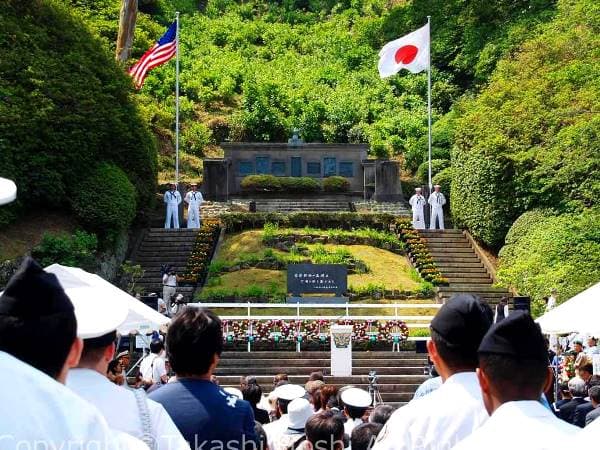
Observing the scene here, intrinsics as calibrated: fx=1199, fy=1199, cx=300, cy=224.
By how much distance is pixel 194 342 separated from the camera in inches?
202

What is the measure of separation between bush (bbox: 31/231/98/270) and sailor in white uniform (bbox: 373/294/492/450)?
2473cm

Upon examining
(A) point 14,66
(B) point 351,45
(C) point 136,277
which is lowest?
(C) point 136,277

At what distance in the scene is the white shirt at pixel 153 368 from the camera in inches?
639

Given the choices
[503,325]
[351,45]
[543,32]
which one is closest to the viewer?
[503,325]

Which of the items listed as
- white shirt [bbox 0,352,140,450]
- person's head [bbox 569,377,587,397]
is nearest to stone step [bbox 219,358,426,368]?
person's head [bbox 569,377,587,397]

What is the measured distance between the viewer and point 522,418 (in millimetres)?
Result: 3664

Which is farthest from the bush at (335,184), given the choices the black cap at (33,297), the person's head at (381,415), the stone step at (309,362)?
the black cap at (33,297)

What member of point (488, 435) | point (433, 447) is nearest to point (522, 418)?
point (488, 435)

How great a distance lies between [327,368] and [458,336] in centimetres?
1960

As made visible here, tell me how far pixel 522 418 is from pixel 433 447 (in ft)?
3.78

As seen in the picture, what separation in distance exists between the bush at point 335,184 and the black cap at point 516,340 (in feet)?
124

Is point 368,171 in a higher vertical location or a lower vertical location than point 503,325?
higher

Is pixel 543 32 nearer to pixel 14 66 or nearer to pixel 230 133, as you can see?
pixel 230 133

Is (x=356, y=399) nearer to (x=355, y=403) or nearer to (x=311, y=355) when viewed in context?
(x=355, y=403)
